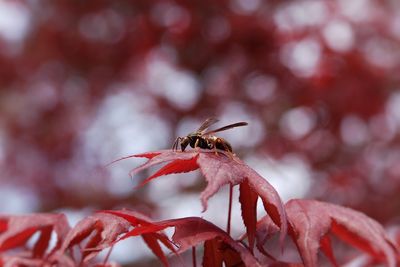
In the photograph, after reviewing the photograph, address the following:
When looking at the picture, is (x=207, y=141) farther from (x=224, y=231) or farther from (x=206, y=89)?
(x=206, y=89)

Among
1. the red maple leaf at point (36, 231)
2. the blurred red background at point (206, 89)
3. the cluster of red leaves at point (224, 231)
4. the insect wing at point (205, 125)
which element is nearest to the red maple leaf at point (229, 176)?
the cluster of red leaves at point (224, 231)

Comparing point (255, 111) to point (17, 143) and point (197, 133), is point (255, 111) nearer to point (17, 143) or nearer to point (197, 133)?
point (17, 143)

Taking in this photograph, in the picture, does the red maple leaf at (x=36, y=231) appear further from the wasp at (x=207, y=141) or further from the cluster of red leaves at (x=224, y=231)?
the wasp at (x=207, y=141)

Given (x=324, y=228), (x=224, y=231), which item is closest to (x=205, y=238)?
(x=224, y=231)

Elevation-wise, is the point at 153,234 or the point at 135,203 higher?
the point at 153,234

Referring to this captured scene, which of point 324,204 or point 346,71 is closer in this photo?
point 324,204

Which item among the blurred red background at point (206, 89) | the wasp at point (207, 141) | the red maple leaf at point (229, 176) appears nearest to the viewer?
the red maple leaf at point (229, 176)

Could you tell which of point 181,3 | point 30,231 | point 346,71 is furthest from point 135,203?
point 30,231

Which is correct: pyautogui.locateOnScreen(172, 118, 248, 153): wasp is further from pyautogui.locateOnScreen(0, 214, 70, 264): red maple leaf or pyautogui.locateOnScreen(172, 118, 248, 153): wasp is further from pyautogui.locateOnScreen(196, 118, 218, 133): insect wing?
pyautogui.locateOnScreen(0, 214, 70, 264): red maple leaf
